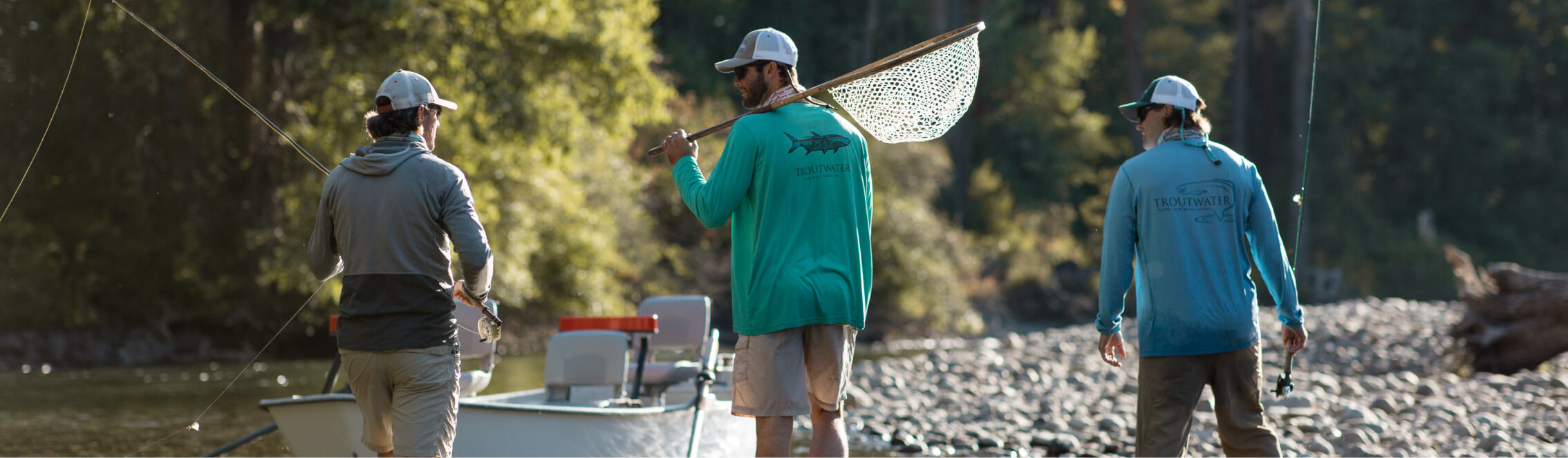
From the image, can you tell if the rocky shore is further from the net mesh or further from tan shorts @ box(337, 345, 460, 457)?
tan shorts @ box(337, 345, 460, 457)

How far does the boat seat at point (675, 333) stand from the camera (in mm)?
8406

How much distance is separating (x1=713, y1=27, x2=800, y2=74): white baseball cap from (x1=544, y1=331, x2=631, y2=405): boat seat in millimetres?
3762

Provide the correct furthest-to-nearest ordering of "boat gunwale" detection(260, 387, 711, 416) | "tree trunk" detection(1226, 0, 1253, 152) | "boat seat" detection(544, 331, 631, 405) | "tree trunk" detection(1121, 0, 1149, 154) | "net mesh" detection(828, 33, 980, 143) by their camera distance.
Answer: "tree trunk" detection(1226, 0, 1253, 152) < "tree trunk" detection(1121, 0, 1149, 154) < "boat seat" detection(544, 331, 631, 405) < "boat gunwale" detection(260, 387, 711, 416) < "net mesh" detection(828, 33, 980, 143)

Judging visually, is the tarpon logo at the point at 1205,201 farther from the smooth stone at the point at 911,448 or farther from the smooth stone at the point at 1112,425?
the smooth stone at the point at 1112,425

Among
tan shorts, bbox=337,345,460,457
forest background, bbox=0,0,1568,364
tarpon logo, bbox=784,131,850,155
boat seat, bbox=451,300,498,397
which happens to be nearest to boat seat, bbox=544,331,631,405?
boat seat, bbox=451,300,498,397

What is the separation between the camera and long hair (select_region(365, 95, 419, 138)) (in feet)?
13.1

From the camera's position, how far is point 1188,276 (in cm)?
418

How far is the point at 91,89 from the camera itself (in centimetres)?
1612

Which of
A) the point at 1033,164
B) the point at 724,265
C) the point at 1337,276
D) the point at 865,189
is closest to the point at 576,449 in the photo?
the point at 865,189

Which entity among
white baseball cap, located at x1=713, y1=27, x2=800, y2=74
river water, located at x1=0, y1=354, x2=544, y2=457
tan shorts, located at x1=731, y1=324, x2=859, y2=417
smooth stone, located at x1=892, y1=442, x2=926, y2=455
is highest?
white baseball cap, located at x1=713, y1=27, x2=800, y2=74

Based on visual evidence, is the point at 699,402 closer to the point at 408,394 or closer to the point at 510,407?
the point at 510,407

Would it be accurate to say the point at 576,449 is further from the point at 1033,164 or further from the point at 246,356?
the point at 1033,164

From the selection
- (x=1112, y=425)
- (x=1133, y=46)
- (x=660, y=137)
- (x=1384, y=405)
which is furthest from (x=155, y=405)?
(x=1133, y=46)

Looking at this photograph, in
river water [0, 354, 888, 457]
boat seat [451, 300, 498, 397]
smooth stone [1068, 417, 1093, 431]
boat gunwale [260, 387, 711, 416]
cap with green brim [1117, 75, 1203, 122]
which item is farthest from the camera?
smooth stone [1068, 417, 1093, 431]
